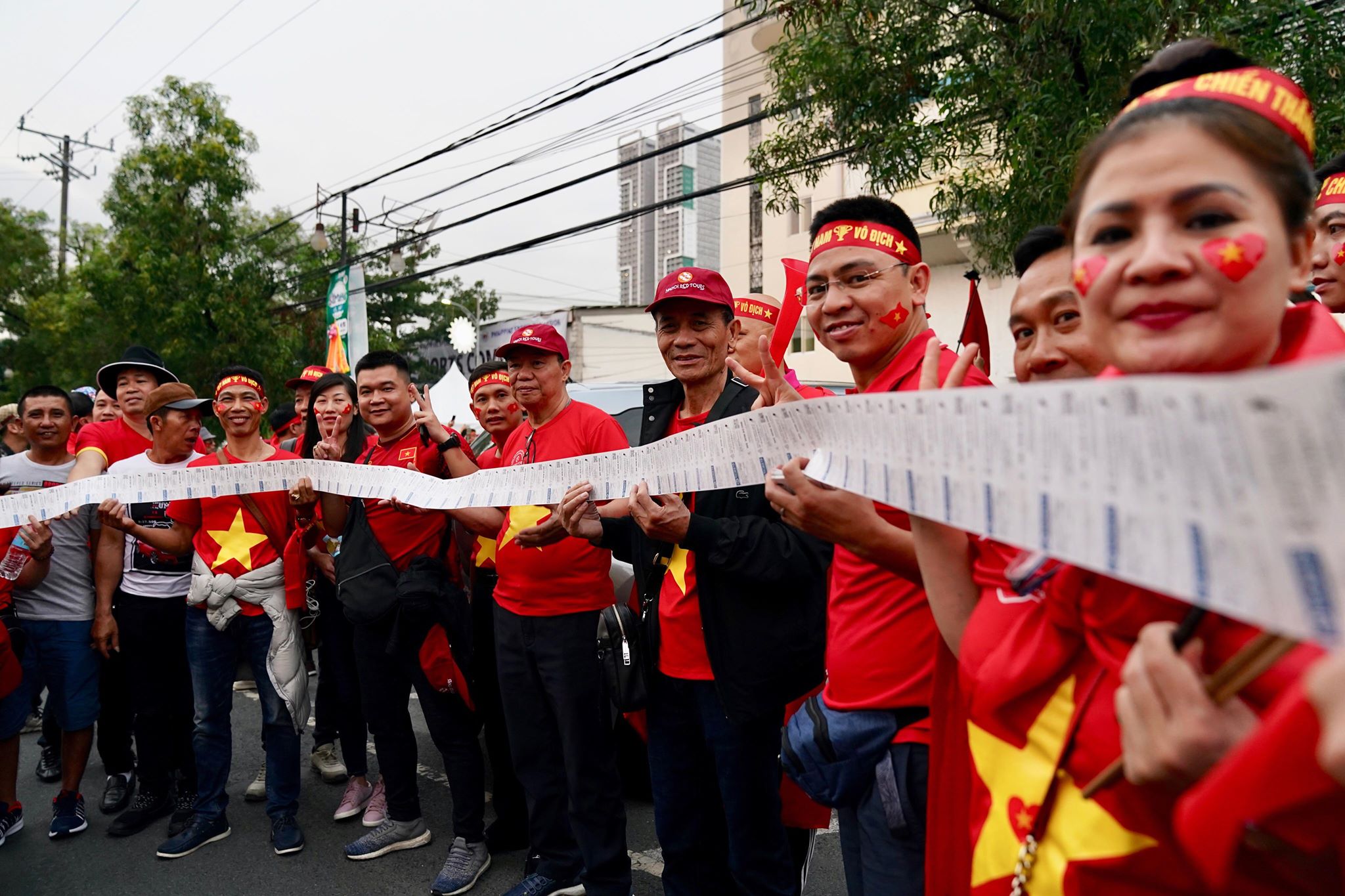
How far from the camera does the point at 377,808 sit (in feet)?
13.9

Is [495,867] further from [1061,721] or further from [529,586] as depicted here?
[1061,721]

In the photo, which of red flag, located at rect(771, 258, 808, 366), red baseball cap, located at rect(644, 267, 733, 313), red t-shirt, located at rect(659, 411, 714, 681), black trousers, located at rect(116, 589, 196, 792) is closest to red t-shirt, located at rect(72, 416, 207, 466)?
black trousers, located at rect(116, 589, 196, 792)

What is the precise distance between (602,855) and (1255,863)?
2613 millimetres

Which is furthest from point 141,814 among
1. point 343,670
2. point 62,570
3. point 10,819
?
point 62,570

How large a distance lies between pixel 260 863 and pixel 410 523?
1660mm

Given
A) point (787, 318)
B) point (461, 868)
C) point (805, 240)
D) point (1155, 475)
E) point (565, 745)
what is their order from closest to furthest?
point (1155, 475)
point (787, 318)
point (565, 745)
point (461, 868)
point (805, 240)

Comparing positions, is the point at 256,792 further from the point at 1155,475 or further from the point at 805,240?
the point at 805,240

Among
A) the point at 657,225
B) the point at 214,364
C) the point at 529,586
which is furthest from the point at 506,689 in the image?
the point at 657,225

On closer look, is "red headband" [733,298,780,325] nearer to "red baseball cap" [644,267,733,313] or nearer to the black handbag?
"red baseball cap" [644,267,733,313]

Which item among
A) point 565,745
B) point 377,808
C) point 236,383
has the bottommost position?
point 377,808

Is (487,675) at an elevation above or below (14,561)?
below

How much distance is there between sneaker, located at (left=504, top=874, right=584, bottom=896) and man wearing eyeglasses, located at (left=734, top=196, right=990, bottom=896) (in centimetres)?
176

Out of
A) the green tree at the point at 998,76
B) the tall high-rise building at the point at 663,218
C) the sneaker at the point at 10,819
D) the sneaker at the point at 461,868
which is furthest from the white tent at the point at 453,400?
the tall high-rise building at the point at 663,218

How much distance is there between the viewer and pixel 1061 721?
1.14m
